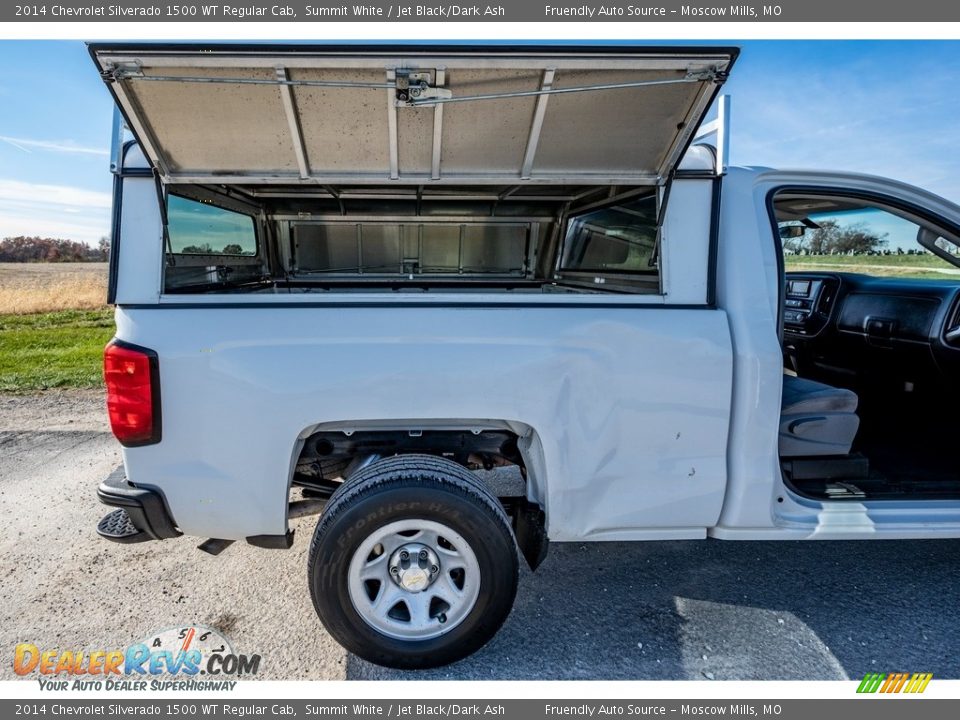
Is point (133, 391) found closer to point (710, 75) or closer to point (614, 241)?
point (710, 75)

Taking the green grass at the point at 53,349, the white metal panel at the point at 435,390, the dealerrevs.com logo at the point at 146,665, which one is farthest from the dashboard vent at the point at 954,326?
the green grass at the point at 53,349

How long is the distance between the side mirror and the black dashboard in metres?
0.65

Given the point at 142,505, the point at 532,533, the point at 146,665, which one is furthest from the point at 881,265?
the point at 146,665

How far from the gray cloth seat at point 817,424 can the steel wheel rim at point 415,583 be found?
5.95 feet

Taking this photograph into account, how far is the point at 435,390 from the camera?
2.28 m

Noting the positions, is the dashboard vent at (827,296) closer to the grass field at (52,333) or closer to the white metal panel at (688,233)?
the white metal panel at (688,233)

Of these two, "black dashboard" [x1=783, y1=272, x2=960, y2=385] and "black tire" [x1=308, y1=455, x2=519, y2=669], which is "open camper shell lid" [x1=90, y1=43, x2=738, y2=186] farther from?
"black dashboard" [x1=783, y1=272, x2=960, y2=385]

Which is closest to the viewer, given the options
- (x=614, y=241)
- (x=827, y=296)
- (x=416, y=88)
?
(x=416, y=88)

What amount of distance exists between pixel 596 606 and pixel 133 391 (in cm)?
238

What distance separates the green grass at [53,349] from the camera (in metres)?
7.38

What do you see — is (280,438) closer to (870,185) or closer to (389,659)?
(389,659)

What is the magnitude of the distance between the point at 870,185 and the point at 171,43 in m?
3.12

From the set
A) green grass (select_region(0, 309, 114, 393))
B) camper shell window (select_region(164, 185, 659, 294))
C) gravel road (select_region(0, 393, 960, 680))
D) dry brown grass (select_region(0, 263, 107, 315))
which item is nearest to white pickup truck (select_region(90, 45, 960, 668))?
gravel road (select_region(0, 393, 960, 680))

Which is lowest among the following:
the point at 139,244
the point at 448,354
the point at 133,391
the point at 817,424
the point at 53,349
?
the point at 53,349
